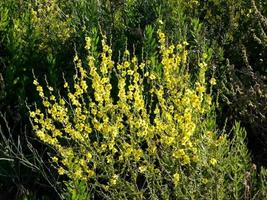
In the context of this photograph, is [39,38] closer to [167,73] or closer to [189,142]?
[167,73]

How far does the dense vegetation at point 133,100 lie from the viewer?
9.31 ft

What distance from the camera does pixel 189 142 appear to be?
2756 mm

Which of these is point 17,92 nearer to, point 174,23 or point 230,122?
point 174,23

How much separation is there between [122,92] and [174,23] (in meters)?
1.50

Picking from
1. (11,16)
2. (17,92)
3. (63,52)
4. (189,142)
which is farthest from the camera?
(11,16)

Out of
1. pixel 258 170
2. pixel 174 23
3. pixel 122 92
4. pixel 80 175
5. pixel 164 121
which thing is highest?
pixel 174 23

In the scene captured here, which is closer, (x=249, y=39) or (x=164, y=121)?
(x=164, y=121)

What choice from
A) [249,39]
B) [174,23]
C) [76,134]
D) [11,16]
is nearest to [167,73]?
[76,134]

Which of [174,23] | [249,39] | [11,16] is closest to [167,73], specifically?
[174,23]

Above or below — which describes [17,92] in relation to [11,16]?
below

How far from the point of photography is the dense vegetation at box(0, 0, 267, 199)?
284cm

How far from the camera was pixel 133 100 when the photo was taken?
3703mm

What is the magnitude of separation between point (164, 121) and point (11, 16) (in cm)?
227

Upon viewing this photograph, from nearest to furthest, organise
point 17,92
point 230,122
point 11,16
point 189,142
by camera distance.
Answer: point 189,142, point 230,122, point 17,92, point 11,16
